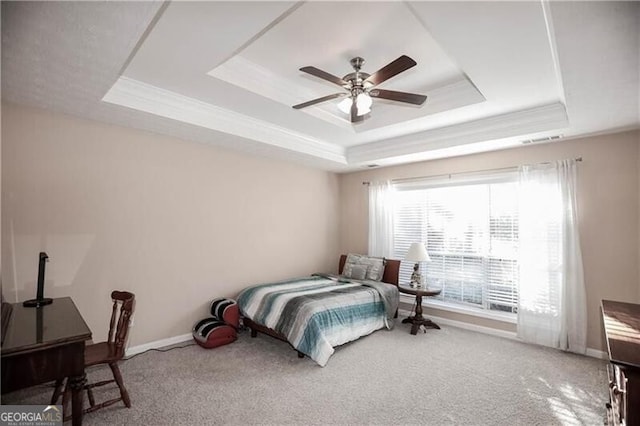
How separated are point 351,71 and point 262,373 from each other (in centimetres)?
296

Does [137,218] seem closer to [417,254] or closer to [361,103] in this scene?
[361,103]

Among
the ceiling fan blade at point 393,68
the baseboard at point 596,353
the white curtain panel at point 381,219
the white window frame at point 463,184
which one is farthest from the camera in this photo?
the white curtain panel at point 381,219

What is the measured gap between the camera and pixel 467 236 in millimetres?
4516

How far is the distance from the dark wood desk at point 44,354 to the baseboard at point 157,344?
1.56m

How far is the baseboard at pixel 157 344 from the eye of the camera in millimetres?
3380

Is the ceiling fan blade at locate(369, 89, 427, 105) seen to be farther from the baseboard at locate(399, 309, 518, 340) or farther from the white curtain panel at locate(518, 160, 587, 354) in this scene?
the baseboard at locate(399, 309, 518, 340)

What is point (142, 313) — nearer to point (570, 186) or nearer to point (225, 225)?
point (225, 225)

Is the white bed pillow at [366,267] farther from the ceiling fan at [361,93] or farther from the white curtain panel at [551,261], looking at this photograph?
the ceiling fan at [361,93]

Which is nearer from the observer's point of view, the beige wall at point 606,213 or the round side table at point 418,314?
the beige wall at point 606,213

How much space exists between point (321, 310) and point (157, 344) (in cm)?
192

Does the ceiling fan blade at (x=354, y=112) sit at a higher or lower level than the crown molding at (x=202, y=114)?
lower

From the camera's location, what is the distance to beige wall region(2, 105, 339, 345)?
283 centimetres

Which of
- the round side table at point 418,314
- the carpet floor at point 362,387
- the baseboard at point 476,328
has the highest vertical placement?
the round side table at point 418,314

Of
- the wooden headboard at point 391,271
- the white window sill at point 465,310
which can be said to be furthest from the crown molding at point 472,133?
the white window sill at point 465,310
